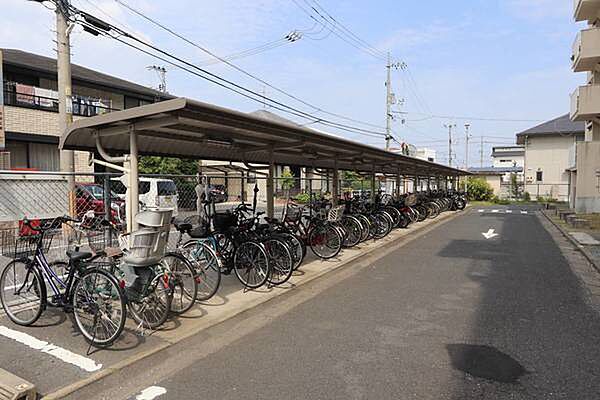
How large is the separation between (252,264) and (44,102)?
1478 centimetres

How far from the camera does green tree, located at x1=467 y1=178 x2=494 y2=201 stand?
33500 millimetres

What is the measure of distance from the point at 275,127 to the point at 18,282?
3.52m

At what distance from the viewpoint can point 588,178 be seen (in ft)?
56.4

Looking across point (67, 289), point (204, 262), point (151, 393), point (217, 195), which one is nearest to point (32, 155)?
point (217, 195)

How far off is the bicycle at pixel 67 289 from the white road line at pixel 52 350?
18 centimetres

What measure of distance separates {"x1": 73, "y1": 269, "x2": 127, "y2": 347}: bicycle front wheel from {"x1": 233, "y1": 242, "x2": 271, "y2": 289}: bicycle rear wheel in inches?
84.8

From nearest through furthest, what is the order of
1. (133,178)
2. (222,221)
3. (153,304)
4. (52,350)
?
(52,350) < (153,304) < (133,178) < (222,221)

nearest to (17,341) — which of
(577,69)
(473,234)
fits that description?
(473,234)

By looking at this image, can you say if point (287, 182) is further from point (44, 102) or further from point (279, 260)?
point (279, 260)

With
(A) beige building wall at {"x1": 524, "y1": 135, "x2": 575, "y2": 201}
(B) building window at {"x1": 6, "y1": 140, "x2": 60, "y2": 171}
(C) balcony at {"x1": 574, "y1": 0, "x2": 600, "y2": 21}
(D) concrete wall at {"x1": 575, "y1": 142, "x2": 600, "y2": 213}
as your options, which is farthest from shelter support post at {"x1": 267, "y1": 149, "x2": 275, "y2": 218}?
(A) beige building wall at {"x1": 524, "y1": 135, "x2": 575, "y2": 201}

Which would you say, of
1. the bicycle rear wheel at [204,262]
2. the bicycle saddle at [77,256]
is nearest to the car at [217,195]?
the bicycle rear wheel at [204,262]

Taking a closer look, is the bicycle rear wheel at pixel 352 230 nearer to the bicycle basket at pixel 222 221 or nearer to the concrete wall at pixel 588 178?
the bicycle basket at pixel 222 221

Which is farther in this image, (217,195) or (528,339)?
(217,195)

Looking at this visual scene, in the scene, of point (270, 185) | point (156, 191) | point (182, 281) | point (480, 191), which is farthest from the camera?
point (480, 191)
